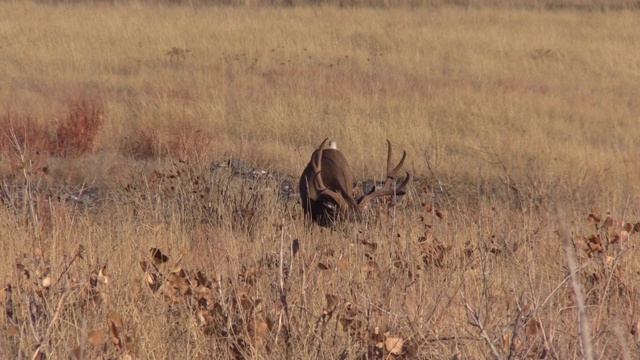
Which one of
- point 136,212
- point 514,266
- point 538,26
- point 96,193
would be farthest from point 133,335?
point 538,26

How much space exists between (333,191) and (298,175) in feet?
8.24

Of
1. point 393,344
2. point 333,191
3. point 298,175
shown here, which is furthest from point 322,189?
point 393,344

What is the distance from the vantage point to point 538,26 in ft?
Answer: 76.1

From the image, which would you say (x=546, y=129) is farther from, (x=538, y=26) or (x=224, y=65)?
(x=538, y=26)

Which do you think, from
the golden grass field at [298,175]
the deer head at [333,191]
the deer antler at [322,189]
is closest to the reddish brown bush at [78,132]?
the golden grass field at [298,175]

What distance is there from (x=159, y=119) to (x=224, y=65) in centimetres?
545

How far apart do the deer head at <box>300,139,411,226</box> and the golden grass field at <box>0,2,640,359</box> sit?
0.21 metres

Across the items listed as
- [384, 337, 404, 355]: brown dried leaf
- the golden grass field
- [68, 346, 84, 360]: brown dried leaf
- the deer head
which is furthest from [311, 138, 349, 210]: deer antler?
[68, 346, 84, 360]: brown dried leaf

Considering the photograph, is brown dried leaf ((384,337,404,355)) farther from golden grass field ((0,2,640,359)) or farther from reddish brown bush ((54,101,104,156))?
reddish brown bush ((54,101,104,156))

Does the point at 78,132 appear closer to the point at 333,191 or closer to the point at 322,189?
the point at 333,191

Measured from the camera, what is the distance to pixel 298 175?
34.0 feet

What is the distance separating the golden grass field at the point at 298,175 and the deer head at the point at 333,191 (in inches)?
8.2

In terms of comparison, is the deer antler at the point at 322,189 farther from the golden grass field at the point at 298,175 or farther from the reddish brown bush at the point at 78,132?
the reddish brown bush at the point at 78,132

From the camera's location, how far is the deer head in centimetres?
746
